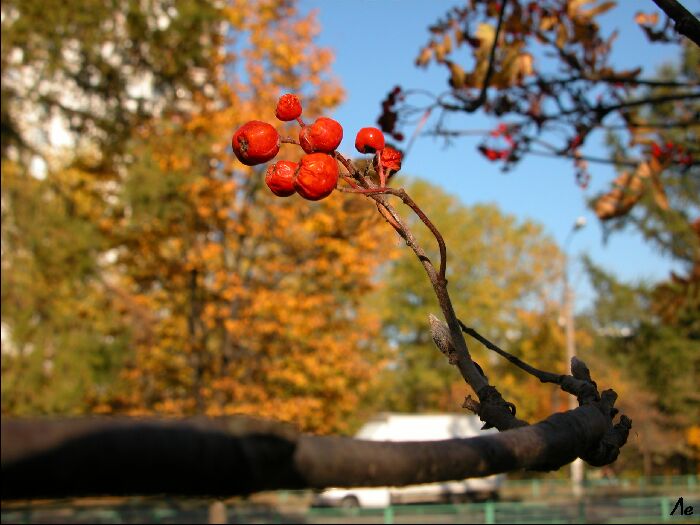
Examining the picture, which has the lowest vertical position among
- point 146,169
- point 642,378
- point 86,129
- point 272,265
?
point 642,378

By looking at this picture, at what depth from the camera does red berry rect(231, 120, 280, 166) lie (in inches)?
50.1

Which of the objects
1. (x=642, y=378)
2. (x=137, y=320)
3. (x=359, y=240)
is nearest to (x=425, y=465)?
(x=359, y=240)

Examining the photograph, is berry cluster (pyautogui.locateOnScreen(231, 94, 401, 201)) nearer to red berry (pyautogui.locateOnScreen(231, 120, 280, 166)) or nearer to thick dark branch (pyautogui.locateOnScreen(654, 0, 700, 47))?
red berry (pyautogui.locateOnScreen(231, 120, 280, 166))

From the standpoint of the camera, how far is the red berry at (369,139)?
141 cm

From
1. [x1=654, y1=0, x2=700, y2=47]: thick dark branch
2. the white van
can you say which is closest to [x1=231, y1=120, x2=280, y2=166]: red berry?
[x1=654, y1=0, x2=700, y2=47]: thick dark branch

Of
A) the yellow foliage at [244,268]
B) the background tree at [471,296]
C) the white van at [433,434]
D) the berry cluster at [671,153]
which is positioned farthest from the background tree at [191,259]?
the background tree at [471,296]

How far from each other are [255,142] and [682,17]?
1271 mm

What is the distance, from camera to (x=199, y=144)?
1230 centimetres

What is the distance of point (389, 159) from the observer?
142 centimetres

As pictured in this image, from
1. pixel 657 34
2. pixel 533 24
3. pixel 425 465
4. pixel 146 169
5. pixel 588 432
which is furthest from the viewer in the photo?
pixel 146 169

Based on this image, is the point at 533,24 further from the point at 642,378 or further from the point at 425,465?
the point at 642,378

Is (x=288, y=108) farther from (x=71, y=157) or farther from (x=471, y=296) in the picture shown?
(x=471, y=296)

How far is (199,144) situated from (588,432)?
11832 millimetres

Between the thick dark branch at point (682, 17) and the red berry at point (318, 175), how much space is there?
1.17m
